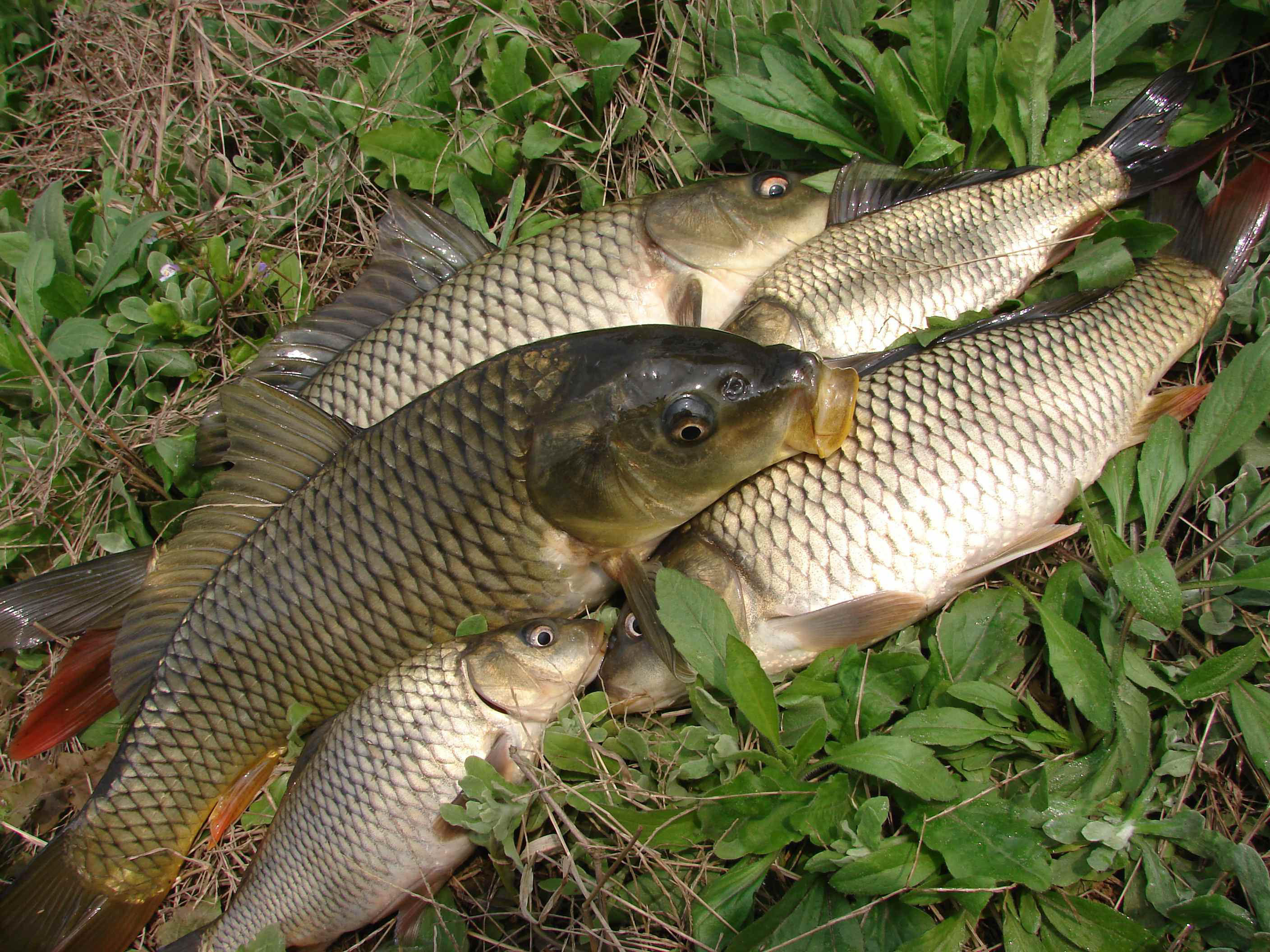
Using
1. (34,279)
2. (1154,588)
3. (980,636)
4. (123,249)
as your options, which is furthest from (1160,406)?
(34,279)

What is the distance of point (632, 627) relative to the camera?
7.32ft

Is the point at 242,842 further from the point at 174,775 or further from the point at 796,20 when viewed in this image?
the point at 796,20

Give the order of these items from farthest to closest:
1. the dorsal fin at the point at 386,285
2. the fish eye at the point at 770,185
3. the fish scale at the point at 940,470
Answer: the dorsal fin at the point at 386,285
the fish eye at the point at 770,185
the fish scale at the point at 940,470

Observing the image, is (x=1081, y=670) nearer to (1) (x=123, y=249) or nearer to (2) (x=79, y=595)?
(2) (x=79, y=595)

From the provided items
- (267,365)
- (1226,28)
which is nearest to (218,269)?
(267,365)

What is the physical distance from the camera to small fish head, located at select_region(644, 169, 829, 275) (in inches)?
101

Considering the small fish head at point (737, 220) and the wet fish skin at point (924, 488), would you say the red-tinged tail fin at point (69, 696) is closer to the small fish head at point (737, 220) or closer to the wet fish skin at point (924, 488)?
the wet fish skin at point (924, 488)

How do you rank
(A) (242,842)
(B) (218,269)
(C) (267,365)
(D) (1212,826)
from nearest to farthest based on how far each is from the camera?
(D) (1212,826), (A) (242,842), (C) (267,365), (B) (218,269)

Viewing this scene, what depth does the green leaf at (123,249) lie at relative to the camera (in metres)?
3.19

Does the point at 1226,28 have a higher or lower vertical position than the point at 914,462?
higher

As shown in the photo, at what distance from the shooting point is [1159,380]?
2.38m

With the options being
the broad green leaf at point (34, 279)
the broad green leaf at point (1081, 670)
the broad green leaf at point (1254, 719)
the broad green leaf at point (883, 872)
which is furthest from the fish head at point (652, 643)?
the broad green leaf at point (34, 279)

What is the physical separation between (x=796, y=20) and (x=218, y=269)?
2257 mm

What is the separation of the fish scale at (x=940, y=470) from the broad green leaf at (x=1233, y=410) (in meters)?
0.21
